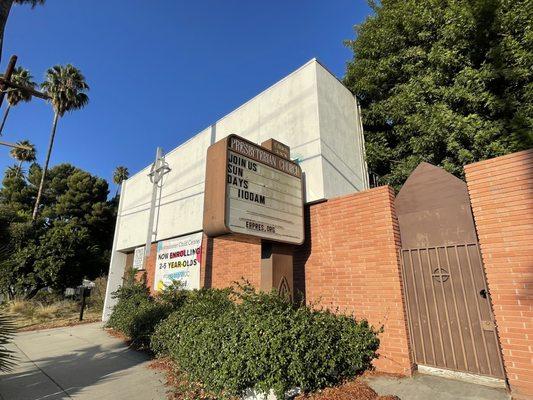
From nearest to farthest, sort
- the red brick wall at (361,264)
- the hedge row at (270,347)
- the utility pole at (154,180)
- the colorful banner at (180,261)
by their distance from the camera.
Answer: the hedge row at (270,347) → the red brick wall at (361,264) → the colorful banner at (180,261) → the utility pole at (154,180)

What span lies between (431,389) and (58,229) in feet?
76.1

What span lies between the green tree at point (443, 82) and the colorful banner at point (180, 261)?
6.89 m

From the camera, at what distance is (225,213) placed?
5.85 m

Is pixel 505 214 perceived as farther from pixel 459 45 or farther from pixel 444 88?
pixel 459 45

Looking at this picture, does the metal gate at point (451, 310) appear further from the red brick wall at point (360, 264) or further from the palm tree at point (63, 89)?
the palm tree at point (63, 89)

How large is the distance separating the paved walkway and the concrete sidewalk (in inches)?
151

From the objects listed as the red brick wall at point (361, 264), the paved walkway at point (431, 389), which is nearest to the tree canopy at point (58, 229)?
the red brick wall at point (361, 264)

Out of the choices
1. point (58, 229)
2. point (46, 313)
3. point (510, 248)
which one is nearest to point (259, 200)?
point (510, 248)

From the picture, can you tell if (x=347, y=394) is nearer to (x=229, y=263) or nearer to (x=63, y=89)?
(x=229, y=263)

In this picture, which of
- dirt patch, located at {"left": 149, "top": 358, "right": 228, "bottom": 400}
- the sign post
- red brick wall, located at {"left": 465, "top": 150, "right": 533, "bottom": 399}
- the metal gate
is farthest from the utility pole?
red brick wall, located at {"left": 465, "top": 150, "right": 533, "bottom": 399}

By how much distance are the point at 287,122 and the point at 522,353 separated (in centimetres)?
740

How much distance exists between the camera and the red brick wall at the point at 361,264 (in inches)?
246

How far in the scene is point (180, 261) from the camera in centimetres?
1262

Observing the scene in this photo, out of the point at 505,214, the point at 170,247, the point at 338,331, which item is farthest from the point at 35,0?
the point at 505,214
